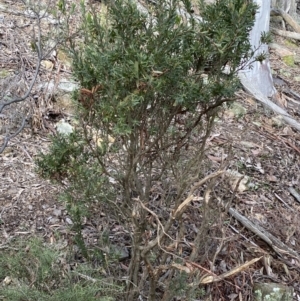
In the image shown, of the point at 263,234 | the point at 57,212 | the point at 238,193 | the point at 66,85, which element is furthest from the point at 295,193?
the point at 66,85

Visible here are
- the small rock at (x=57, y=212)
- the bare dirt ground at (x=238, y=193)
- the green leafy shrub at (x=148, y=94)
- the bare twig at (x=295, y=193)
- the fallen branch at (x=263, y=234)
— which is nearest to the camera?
the green leafy shrub at (x=148, y=94)

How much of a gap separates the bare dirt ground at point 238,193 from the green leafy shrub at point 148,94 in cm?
44

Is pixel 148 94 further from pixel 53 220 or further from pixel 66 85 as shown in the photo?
pixel 66 85

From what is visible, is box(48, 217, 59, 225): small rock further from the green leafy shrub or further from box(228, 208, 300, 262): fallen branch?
box(228, 208, 300, 262): fallen branch

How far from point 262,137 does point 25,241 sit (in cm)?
327

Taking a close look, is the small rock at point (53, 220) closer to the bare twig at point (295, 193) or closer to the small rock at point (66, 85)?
the small rock at point (66, 85)

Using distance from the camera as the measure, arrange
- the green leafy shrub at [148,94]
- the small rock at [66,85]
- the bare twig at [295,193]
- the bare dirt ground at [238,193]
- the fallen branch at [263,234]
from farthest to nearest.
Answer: the small rock at [66,85] < the bare twig at [295,193] < the fallen branch at [263,234] < the bare dirt ground at [238,193] < the green leafy shrub at [148,94]

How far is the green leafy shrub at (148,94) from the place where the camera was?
2.75m

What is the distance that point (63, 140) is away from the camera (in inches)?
127

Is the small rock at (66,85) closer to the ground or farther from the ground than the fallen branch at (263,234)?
farther from the ground

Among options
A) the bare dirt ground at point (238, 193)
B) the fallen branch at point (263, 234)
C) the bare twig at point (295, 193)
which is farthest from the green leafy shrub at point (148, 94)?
the bare twig at point (295, 193)

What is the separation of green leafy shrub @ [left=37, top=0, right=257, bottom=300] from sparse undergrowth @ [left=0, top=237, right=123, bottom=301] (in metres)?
0.28

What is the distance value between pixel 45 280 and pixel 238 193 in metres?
2.25

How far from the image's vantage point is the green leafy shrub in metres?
2.75
